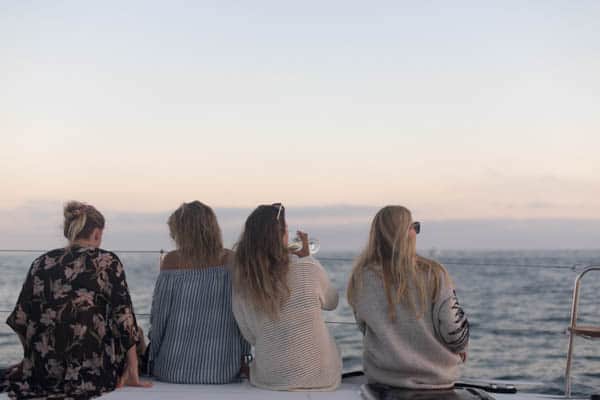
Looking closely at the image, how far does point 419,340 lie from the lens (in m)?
2.69

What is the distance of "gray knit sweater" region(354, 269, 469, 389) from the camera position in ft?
8.70

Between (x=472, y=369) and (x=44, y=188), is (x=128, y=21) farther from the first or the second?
(x=472, y=369)

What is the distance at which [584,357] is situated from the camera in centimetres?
977

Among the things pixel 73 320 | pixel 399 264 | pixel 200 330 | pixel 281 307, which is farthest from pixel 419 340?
pixel 73 320

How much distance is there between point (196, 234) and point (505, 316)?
16214mm

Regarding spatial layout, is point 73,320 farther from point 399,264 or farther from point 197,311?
point 399,264

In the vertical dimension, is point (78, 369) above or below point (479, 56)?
below

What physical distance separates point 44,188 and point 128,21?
9.97ft

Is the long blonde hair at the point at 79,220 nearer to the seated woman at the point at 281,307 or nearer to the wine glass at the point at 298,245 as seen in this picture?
the seated woman at the point at 281,307

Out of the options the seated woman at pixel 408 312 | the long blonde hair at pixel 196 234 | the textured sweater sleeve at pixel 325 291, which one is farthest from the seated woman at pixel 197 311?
the seated woman at pixel 408 312

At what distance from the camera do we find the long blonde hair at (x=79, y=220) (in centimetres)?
274

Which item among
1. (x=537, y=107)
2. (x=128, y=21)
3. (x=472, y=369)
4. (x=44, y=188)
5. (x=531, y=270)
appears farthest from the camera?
(x=531, y=270)

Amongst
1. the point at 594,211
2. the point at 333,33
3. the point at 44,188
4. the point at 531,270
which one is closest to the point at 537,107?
the point at 594,211

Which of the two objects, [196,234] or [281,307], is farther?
[196,234]
